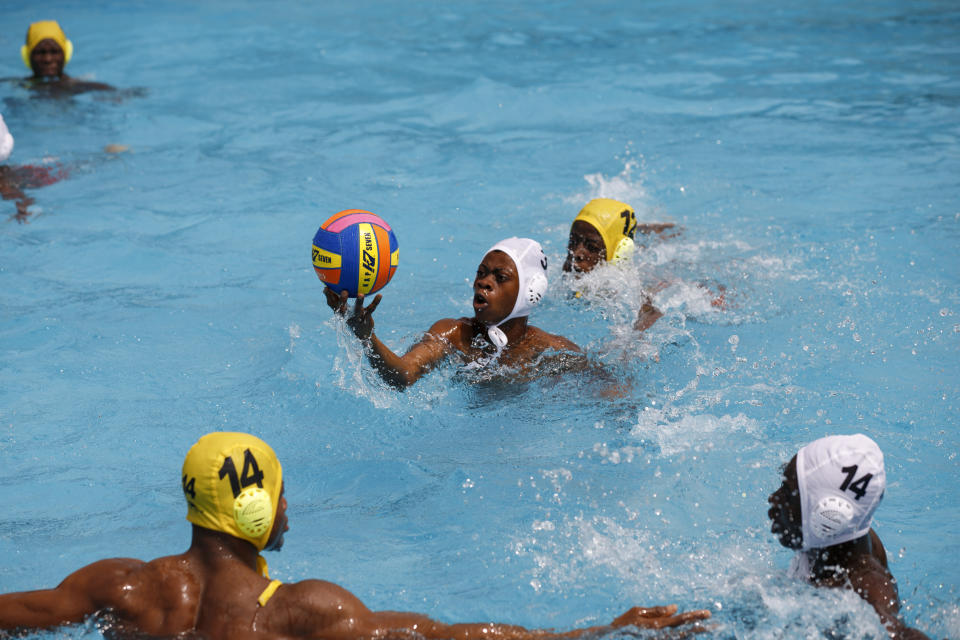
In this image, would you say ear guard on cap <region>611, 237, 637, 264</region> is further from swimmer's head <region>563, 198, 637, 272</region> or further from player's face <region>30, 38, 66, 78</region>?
player's face <region>30, 38, 66, 78</region>

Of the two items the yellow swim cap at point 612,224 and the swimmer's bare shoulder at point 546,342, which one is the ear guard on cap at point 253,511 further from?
the yellow swim cap at point 612,224

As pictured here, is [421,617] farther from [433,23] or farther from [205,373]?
[433,23]

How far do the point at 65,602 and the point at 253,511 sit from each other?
85cm

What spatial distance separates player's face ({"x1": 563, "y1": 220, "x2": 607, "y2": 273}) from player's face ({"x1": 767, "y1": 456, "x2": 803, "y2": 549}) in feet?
12.4

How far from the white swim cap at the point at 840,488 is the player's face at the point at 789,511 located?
72 millimetres

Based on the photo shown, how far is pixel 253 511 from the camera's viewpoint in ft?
12.3

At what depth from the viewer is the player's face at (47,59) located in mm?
13133

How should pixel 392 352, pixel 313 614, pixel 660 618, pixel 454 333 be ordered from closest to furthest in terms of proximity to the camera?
pixel 313 614
pixel 660 618
pixel 392 352
pixel 454 333

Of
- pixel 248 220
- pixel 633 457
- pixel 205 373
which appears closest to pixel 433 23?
pixel 248 220

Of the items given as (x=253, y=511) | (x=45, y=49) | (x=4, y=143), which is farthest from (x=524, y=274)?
(x=45, y=49)

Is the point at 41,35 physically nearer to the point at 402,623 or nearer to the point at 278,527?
the point at 278,527

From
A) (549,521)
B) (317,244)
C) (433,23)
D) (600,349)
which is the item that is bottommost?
(549,521)

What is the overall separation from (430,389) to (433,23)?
13.1 meters

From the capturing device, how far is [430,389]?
21.9ft
